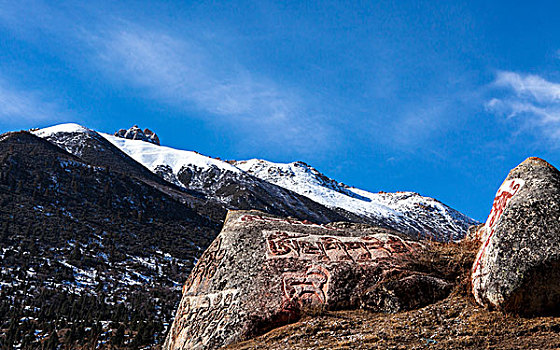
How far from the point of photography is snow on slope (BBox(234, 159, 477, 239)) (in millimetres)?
115619

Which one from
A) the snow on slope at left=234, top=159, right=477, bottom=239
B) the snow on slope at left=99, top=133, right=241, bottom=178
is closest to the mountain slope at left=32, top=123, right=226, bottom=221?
the snow on slope at left=99, top=133, right=241, bottom=178

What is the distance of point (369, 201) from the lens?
143 metres

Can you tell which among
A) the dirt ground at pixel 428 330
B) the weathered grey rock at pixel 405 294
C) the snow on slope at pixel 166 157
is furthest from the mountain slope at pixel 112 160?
the dirt ground at pixel 428 330

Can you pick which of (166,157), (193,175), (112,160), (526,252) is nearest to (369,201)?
(193,175)

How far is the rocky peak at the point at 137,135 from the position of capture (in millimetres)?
162950

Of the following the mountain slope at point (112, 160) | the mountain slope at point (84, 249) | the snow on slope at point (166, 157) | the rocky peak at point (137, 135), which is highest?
the rocky peak at point (137, 135)

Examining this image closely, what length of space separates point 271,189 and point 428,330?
3766 inches

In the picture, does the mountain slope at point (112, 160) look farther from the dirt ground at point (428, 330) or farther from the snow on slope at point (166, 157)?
the dirt ground at point (428, 330)

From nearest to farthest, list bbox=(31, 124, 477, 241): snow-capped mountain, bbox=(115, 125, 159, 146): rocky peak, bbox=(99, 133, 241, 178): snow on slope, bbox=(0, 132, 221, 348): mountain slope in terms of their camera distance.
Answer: bbox=(0, 132, 221, 348): mountain slope → bbox=(31, 124, 477, 241): snow-capped mountain → bbox=(99, 133, 241, 178): snow on slope → bbox=(115, 125, 159, 146): rocky peak

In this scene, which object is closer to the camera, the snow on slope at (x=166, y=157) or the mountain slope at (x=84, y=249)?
the mountain slope at (x=84, y=249)

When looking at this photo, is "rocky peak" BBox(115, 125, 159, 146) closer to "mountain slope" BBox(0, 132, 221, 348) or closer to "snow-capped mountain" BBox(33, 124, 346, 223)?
"snow-capped mountain" BBox(33, 124, 346, 223)

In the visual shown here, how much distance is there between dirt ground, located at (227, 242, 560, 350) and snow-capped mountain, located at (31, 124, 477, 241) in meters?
68.0

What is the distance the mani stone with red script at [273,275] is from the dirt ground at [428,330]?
333 millimetres

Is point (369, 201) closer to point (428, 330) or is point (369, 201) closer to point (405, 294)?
point (405, 294)
